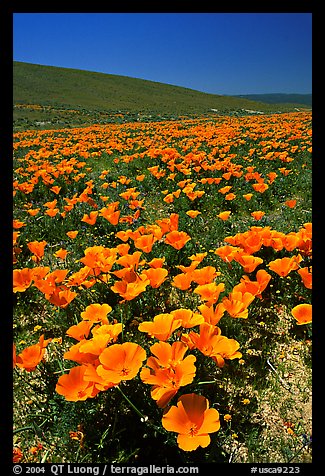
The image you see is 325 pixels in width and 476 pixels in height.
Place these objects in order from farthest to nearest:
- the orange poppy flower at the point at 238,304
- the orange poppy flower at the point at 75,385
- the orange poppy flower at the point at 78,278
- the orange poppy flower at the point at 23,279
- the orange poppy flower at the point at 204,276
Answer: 1. the orange poppy flower at the point at 23,279
2. the orange poppy flower at the point at 78,278
3. the orange poppy flower at the point at 204,276
4. the orange poppy flower at the point at 238,304
5. the orange poppy flower at the point at 75,385

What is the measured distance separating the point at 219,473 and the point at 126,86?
268 feet

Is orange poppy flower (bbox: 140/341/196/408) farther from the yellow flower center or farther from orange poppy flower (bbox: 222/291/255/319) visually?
orange poppy flower (bbox: 222/291/255/319)

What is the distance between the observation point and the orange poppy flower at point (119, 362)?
1.62m

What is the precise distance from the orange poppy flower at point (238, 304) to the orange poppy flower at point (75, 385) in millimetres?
971

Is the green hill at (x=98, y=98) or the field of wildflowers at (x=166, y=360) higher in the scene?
the green hill at (x=98, y=98)

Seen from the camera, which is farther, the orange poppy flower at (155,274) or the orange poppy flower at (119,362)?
the orange poppy flower at (155,274)

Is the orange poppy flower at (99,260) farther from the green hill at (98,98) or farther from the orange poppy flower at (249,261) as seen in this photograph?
the green hill at (98,98)

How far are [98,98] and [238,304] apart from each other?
6367 centimetres

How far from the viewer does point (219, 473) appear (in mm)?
1701

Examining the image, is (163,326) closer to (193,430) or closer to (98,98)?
(193,430)

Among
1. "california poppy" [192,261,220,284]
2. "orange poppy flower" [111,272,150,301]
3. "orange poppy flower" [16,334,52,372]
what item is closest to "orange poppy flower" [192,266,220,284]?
"california poppy" [192,261,220,284]

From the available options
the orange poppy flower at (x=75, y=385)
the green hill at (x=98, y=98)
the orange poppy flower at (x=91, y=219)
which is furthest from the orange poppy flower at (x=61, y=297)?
the green hill at (x=98, y=98)

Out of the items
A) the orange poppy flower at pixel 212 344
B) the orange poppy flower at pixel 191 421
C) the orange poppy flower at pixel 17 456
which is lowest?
the orange poppy flower at pixel 17 456
